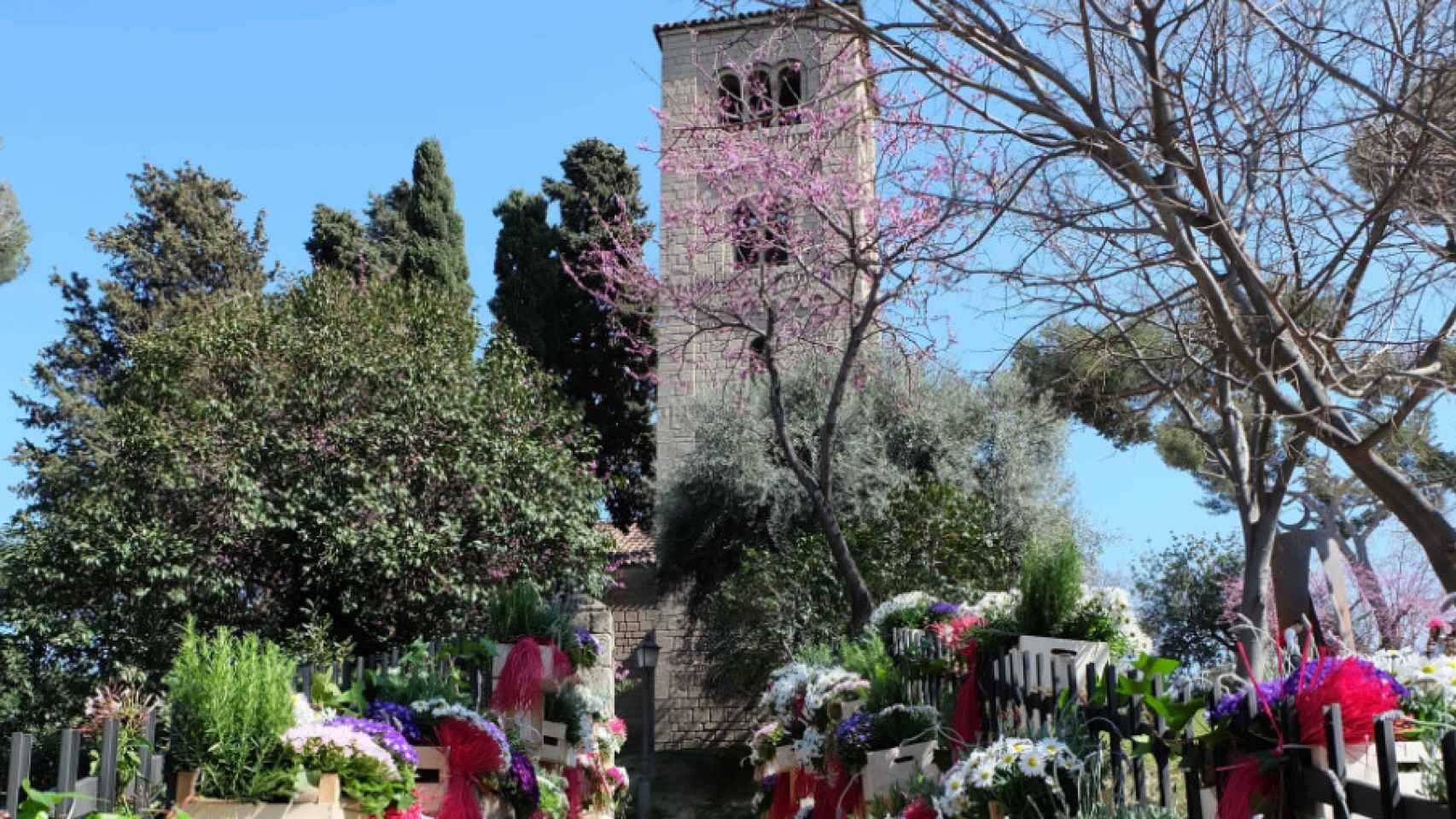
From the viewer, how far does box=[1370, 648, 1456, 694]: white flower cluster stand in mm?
3494

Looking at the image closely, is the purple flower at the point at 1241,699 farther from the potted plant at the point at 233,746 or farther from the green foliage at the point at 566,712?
the green foliage at the point at 566,712

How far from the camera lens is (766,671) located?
16109mm

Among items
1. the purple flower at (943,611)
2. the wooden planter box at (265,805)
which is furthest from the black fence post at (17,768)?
the purple flower at (943,611)

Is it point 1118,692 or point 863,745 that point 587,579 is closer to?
point 863,745

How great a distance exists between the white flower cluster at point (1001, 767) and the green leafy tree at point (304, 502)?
8105mm

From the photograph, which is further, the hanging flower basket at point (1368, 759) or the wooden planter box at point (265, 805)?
the wooden planter box at point (265, 805)

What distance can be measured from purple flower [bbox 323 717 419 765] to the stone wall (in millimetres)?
14311

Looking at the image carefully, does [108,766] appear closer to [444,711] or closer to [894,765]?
[444,711]

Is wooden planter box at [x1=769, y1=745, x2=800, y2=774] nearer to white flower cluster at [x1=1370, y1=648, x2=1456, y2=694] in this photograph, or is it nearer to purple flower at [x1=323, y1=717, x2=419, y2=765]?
purple flower at [x1=323, y1=717, x2=419, y2=765]

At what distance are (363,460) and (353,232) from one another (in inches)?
587

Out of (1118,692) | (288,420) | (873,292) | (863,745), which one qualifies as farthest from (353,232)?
(1118,692)

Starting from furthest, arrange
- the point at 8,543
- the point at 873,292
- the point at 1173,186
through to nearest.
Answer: the point at 8,543
the point at 873,292
the point at 1173,186

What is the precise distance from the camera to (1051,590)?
6230mm

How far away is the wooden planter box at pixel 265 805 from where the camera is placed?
486 cm
